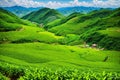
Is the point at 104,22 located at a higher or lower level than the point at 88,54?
higher

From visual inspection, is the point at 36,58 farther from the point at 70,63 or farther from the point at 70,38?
the point at 70,38

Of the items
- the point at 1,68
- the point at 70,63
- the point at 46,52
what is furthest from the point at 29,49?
the point at 1,68

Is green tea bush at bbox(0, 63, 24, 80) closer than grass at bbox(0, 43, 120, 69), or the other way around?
green tea bush at bbox(0, 63, 24, 80)

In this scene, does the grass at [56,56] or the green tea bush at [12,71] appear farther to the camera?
the grass at [56,56]

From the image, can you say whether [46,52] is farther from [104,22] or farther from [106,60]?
[104,22]

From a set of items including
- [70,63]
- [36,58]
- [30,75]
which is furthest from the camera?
[36,58]

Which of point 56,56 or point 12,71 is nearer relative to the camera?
point 12,71

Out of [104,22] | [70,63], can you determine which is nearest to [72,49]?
[70,63]

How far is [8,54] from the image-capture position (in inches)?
4006

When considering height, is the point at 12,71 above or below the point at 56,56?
above

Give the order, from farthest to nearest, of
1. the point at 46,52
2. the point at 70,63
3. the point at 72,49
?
the point at 72,49
the point at 46,52
the point at 70,63

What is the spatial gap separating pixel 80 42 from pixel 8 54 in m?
62.7

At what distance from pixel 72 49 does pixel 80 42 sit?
38.0m

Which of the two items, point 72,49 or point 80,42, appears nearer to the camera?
point 72,49
